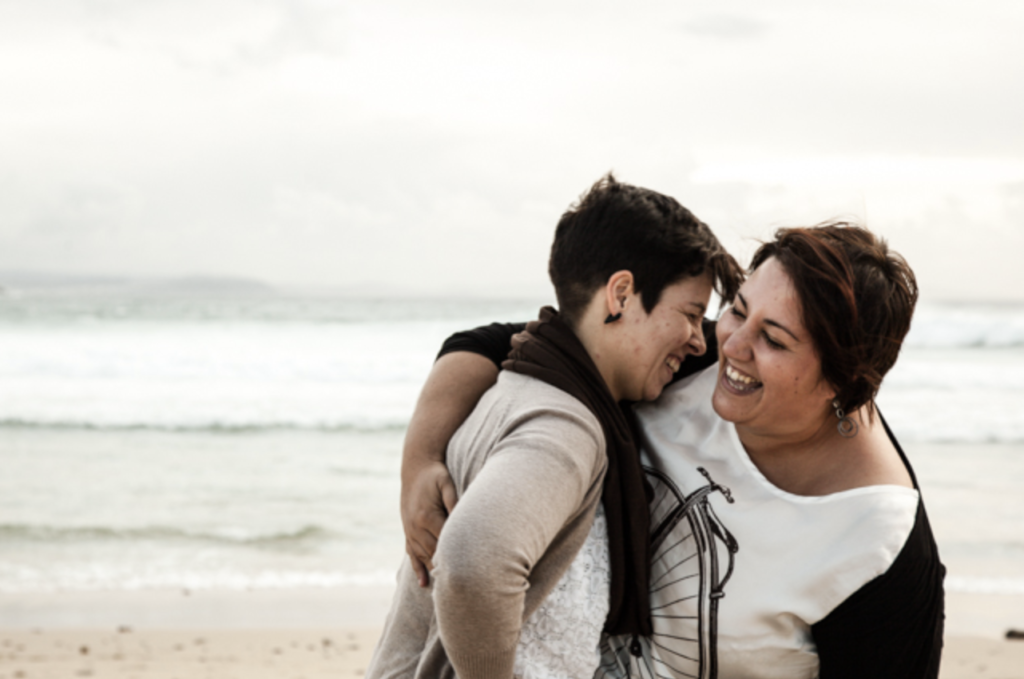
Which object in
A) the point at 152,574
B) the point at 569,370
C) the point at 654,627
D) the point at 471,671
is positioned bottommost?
the point at 152,574

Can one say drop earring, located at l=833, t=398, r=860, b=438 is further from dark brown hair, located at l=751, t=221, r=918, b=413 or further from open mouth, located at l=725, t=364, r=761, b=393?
open mouth, located at l=725, t=364, r=761, b=393

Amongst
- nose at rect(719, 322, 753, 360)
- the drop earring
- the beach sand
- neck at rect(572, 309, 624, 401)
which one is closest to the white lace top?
neck at rect(572, 309, 624, 401)

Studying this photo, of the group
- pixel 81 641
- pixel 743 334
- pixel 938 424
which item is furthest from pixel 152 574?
pixel 938 424

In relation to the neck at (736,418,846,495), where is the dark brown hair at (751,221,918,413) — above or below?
above

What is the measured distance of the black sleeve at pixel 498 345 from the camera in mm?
2184

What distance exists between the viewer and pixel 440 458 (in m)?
2.00

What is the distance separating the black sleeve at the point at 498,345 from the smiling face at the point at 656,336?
0.61 feet

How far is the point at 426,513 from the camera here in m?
1.88

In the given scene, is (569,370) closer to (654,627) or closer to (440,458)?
(440,458)

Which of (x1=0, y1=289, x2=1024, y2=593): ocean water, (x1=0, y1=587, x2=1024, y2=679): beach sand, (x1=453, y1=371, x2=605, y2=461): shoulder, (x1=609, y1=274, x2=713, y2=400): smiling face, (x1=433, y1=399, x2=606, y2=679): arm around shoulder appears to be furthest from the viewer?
(x1=0, y1=289, x2=1024, y2=593): ocean water

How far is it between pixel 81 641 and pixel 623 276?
445 centimetres

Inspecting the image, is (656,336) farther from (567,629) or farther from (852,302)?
(567,629)

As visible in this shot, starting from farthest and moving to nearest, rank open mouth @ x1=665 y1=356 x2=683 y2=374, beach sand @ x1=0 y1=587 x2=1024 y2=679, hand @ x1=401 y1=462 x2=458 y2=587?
beach sand @ x1=0 y1=587 x2=1024 y2=679
open mouth @ x1=665 y1=356 x2=683 y2=374
hand @ x1=401 y1=462 x2=458 y2=587

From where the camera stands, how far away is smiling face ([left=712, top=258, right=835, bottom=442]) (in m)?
1.88
